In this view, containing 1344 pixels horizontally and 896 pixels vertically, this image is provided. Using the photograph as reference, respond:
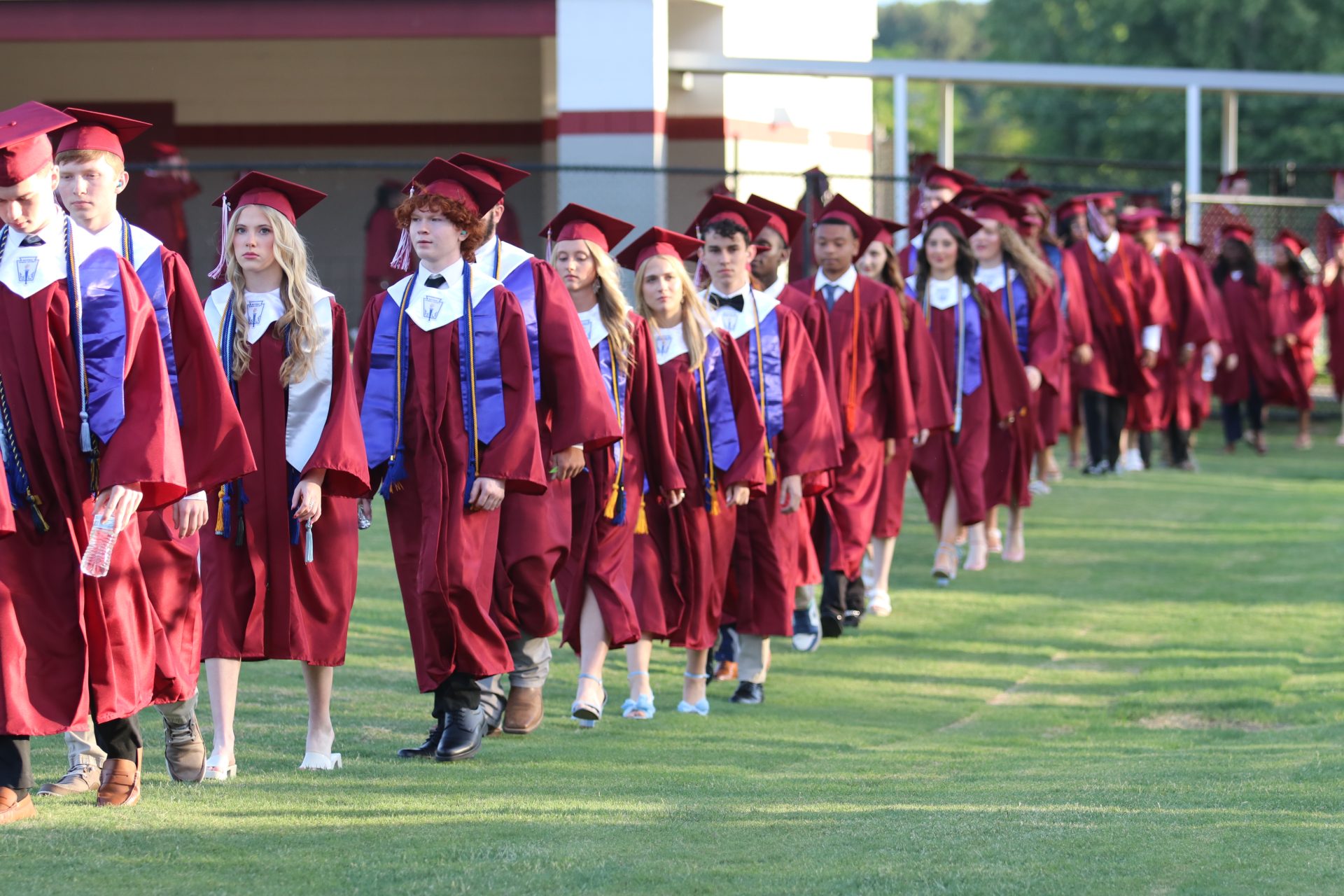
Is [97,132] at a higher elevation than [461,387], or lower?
higher

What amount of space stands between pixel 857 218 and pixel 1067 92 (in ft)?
103

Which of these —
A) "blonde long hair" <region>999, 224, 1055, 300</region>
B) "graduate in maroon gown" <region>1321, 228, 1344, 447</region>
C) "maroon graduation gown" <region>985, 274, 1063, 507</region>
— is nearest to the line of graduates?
"maroon graduation gown" <region>985, 274, 1063, 507</region>

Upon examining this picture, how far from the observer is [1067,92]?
39250mm

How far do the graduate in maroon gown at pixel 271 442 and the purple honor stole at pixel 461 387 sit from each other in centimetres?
30

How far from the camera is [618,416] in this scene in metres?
6.96

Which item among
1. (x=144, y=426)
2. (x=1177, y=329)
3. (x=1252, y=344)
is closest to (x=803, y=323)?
(x=144, y=426)

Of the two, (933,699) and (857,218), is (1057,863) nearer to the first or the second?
(933,699)

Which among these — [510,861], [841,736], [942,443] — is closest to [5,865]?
Answer: [510,861]

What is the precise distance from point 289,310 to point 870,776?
239 cm

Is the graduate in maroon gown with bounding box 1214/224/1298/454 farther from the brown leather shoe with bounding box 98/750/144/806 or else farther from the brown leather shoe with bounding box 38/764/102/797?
the brown leather shoe with bounding box 98/750/144/806

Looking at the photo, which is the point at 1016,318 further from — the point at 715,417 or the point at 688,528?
the point at 688,528

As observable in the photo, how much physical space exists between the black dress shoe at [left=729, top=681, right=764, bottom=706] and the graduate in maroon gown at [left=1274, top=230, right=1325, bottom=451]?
39.7ft

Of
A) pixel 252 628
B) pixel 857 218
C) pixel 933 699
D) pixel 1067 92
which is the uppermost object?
pixel 1067 92

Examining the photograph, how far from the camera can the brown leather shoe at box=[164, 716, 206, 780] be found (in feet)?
18.4
